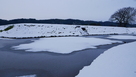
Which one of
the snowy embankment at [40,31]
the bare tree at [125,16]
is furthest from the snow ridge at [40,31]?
the bare tree at [125,16]

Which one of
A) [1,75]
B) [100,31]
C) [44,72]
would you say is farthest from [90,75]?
[100,31]

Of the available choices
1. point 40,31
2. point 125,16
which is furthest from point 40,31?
point 125,16

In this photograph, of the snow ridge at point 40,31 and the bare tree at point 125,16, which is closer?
the snow ridge at point 40,31

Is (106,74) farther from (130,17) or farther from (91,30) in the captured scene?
(130,17)

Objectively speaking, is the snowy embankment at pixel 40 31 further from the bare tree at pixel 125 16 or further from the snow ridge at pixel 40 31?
the bare tree at pixel 125 16

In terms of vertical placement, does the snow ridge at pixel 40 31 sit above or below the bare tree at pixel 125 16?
below

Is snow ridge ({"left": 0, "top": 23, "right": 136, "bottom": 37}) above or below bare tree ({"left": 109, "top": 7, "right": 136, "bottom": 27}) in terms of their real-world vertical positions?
below

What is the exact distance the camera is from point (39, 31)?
822 inches

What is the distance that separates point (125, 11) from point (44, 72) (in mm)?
42834

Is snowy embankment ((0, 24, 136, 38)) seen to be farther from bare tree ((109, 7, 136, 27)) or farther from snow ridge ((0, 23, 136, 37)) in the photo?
bare tree ((109, 7, 136, 27))

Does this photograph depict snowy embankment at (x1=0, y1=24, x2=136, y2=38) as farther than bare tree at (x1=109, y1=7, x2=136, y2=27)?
No

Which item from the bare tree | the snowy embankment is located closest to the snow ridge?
the snowy embankment

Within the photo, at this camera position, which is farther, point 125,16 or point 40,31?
point 125,16

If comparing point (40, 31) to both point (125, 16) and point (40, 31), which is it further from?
point (125, 16)
